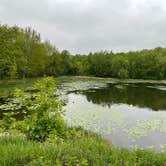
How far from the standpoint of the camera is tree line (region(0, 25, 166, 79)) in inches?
1500

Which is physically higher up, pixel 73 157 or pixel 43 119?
pixel 43 119

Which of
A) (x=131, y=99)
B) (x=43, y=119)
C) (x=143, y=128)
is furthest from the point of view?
(x=131, y=99)

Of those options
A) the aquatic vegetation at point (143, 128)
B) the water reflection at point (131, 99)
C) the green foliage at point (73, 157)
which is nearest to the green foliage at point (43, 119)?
the green foliage at point (73, 157)

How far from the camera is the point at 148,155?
4.94 m

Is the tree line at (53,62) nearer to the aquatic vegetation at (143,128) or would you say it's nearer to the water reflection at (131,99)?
the water reflection at (131,99)

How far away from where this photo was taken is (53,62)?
65125mm

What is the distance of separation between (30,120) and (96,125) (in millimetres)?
7489

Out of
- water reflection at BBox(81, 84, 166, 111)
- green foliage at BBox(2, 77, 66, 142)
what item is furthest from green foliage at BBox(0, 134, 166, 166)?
water reflection at BBox(81, 84, 166, 111)

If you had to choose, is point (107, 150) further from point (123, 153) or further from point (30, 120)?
point (30, 120)

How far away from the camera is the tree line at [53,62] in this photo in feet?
125

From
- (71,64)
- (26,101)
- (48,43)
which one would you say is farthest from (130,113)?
(71,64)

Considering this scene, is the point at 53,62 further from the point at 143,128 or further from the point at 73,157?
the point at 73,157

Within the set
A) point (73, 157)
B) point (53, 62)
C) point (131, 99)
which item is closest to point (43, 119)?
A: point (73, 157)

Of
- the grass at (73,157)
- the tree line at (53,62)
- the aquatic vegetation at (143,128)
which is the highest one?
the tree line at (53,62)
